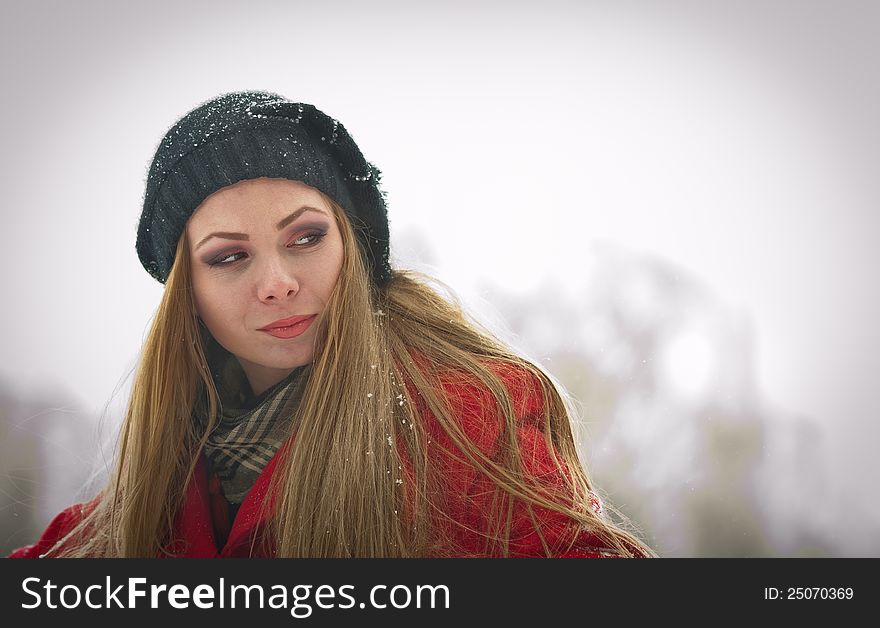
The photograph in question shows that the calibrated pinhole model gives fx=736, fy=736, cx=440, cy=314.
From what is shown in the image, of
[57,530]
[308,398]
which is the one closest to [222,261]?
[308,398]

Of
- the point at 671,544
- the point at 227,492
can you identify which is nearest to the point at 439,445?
the point at 227,492

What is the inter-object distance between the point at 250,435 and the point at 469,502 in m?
0.41

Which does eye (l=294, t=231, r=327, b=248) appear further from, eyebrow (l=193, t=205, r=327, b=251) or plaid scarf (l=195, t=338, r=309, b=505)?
plaid scarf (l=195, t=338, r=309, b=505)

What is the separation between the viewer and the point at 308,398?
1265 millimetres

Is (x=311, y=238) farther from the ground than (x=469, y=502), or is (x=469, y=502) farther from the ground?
(x=311, y=238)

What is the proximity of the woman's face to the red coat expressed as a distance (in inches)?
8.6

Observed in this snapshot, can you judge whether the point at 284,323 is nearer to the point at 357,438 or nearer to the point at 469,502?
the point at 357,438

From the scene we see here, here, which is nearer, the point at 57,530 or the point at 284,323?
the point at 284,323

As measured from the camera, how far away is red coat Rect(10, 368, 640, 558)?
119 cm

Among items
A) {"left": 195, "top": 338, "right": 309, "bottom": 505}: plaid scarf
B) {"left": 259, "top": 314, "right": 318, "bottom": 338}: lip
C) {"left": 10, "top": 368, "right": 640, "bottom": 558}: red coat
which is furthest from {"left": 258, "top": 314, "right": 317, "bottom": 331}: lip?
{"left": 10, "top": 368, "right": 640, "bottom": 558}: red coat

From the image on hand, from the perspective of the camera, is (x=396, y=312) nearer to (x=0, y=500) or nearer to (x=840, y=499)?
(x=0, y=500)

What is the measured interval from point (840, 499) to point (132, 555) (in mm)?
1693

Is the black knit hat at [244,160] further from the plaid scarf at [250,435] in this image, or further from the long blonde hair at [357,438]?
the plaid scarf at [250,435]

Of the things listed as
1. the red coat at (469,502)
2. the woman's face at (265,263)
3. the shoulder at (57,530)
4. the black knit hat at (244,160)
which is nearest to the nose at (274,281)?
the woman's face at (265,263)
